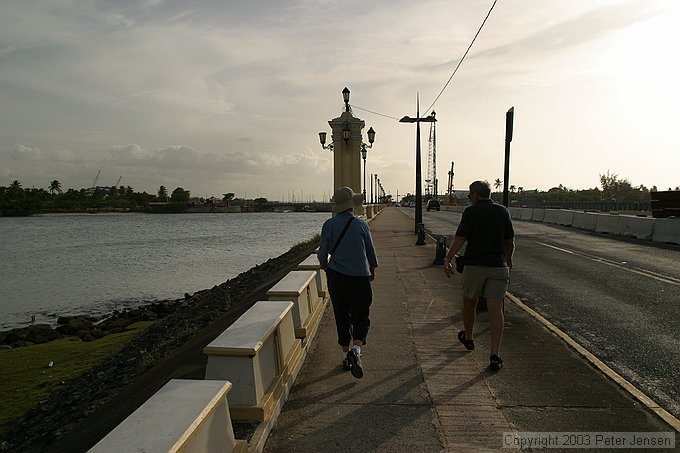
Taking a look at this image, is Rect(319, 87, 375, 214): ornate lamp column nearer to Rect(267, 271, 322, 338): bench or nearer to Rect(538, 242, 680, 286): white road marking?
Rect(538, 242, 680, 286): white road marking

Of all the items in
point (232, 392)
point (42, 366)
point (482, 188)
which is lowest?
point (42, 366)

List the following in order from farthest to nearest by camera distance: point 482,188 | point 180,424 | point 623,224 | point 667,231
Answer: point 623,224 → point 667,231 → point 482,188 → point 180,424

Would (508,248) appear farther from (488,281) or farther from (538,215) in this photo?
(538,215)

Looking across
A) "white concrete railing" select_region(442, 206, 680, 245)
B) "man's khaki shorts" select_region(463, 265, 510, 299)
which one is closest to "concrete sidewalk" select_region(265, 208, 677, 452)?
"man's khaki shorts" select_region(463, 265, 510, 299)

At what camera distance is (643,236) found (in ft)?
74.0

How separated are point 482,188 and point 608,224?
2360cm

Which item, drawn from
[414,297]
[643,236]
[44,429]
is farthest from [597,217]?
[44,429]

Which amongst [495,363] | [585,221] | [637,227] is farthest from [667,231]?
[495,363]

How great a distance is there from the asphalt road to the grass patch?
9784 mm

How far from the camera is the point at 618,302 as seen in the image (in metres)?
9.63

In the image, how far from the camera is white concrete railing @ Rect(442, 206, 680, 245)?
20506 mm

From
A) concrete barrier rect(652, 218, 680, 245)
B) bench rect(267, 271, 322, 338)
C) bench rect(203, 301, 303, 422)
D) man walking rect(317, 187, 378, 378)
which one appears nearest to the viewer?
bench rect(203, 301, 303, 422)

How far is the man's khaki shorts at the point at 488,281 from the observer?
5.74 metres

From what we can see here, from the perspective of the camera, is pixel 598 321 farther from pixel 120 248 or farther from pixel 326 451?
pixel 120 248
